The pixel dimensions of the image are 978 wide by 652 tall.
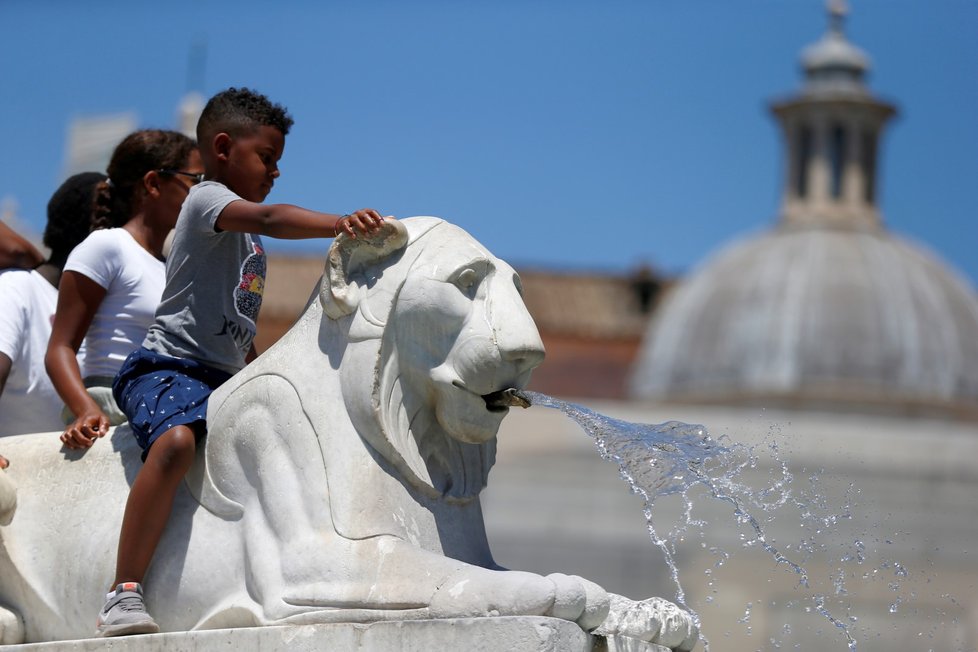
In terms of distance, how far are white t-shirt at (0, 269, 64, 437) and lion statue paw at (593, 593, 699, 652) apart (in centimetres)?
212

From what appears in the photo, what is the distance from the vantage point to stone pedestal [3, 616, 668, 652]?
5.71m

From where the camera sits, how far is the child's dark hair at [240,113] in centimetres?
661

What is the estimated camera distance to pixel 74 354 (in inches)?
274

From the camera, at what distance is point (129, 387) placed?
655cm

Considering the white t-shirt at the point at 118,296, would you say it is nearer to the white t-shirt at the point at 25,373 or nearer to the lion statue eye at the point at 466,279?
the white t-shirt at the point at 25,373

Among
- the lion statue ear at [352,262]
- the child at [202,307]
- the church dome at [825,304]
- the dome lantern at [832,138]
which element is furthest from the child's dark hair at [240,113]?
the dome lantern at [832,138]

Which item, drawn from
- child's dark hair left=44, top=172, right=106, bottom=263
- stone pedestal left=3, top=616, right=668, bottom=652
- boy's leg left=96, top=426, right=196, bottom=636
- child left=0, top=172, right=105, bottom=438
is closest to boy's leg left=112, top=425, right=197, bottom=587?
boy's leg left=96, top=426, right=196, bottom=636

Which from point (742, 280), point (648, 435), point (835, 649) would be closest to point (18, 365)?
point (648, 435)

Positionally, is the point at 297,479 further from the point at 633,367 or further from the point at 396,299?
the point at 633,367

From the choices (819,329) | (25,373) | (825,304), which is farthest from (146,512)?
(825,304)

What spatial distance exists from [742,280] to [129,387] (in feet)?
209

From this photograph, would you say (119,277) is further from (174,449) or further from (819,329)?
(819,329)

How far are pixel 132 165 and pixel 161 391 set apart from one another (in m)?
1.14

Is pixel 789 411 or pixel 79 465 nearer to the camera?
pixel 79 465
